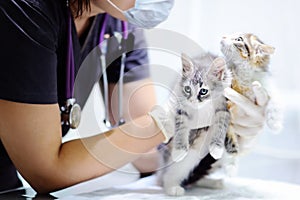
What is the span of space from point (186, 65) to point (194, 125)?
0.34 feet

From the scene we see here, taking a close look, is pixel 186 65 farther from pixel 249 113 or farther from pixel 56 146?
pixel 56 146

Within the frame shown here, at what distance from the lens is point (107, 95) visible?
1.17 meters

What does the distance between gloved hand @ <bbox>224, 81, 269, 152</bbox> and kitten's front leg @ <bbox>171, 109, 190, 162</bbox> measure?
8 cm

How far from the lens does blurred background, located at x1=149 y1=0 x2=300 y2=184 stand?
93cm

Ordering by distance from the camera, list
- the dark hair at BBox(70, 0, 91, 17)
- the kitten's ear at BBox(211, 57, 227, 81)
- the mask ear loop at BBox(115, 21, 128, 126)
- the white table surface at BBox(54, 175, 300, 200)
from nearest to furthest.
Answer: the kitten's ear at BBox(211, 57, 227, 81) < the white table surface at BBox(54, 175, 300, 200) < the dark hair at BBox(70, 0, 91, 17) < the mask ear loop at BBox(115, 21, 128, 126)

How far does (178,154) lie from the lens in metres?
0.83

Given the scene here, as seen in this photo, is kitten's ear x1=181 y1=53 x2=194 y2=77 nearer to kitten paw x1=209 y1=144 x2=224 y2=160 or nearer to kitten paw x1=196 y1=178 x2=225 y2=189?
kitten paw x1=209 y1=144 x2=224 y2=160

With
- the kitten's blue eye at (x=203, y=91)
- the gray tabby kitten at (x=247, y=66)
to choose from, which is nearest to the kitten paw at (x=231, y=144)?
the gray tabby kitten at (x=247, y=66)

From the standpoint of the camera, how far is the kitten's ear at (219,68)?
2.44 feet

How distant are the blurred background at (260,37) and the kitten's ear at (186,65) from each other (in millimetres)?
20

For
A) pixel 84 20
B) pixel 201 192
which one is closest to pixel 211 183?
pixel 201 192

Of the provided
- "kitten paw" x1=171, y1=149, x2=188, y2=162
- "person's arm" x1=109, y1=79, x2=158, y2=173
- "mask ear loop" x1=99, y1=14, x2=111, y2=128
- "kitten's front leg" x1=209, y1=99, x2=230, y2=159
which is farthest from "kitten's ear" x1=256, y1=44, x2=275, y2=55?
"mask ear loop" x1=99, y1=14, x2=111, y2=128

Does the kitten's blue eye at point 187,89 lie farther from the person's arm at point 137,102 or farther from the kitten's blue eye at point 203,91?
the person's arm at point 137,102

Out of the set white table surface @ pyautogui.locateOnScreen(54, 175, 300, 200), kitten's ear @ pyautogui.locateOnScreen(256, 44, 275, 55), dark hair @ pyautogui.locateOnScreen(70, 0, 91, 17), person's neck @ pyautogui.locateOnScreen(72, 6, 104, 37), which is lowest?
white table surface @ pyautogui.locateOnScreen(54, 175, 300, 200)
